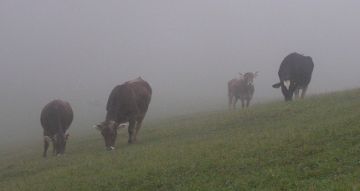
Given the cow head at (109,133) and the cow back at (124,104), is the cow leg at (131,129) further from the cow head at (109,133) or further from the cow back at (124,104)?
the cow head at (109,133)

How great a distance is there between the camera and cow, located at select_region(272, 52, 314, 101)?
30422 millimetres

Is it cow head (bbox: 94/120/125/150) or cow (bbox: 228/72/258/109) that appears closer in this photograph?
cow head (bbox: 94/120/125/150)

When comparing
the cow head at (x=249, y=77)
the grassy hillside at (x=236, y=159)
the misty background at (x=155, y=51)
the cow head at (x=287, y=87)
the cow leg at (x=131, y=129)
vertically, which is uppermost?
the misty background at (x=155, y=51)

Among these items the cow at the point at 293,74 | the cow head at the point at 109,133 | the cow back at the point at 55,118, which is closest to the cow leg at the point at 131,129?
the cow head at the point at 109,133

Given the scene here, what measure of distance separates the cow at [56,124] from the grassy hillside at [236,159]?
1091 mm

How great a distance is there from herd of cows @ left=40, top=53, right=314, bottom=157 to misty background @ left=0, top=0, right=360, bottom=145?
2332cm

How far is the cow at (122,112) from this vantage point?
24609mm

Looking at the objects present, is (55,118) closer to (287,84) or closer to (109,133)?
(109,133)

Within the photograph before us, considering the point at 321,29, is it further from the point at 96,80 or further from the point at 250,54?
the point at 96,80

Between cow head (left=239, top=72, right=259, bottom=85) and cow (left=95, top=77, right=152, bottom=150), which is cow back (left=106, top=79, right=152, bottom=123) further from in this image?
cow head (left=239, top=72, right=259, bottom=85)

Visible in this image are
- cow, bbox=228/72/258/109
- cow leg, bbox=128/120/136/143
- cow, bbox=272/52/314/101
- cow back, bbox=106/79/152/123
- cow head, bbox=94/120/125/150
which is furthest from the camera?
cow, bbox=228/72/258/109

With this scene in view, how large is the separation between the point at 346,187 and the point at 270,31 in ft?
483

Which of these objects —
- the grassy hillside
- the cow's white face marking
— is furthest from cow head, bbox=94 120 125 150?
the cow's white face marking

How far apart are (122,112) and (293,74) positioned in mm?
9899
